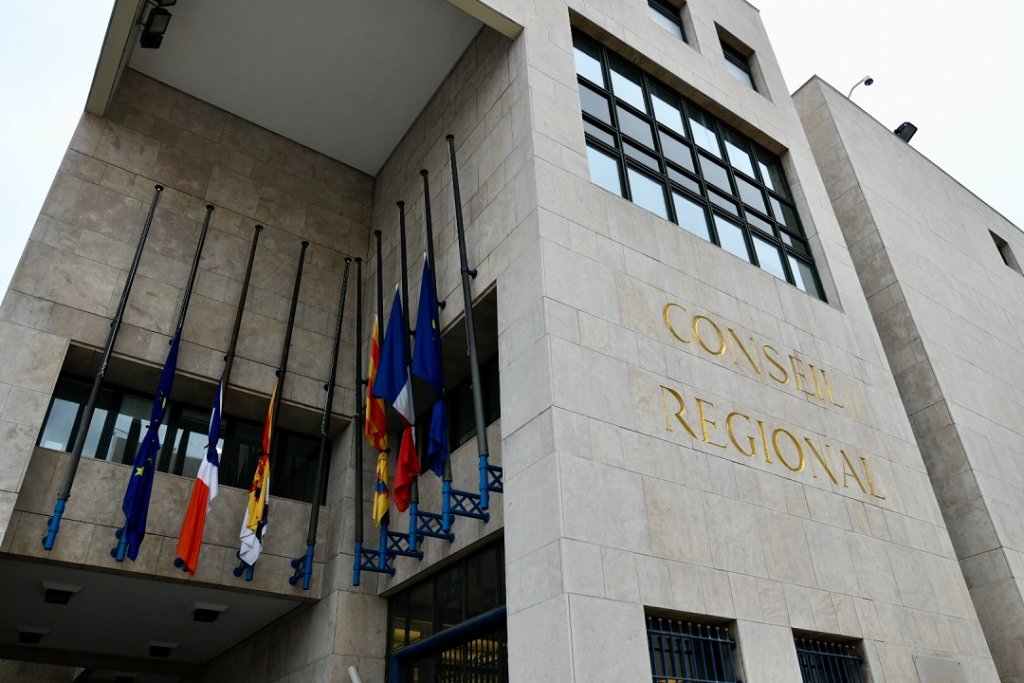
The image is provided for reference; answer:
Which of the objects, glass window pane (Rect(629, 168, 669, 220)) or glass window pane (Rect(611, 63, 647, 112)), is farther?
glass window pane (Rect(611, 63, 647, 112))

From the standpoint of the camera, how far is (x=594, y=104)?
13.3 m

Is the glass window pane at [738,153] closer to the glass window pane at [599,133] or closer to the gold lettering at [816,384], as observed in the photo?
the glass window pane at [599,133]

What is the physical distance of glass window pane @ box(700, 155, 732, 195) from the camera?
1468cm

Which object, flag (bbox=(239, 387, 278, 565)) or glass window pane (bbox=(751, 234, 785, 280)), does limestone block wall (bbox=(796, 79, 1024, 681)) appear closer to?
glass window pane (bbox=(751, 234, 785, 280))

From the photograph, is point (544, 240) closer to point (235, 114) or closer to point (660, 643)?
point (660, 643)

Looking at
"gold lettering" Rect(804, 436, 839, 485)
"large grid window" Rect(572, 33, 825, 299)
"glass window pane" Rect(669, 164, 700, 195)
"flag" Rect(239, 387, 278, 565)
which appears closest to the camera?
"gold lettering" Rect(804, 436, 839, 485)

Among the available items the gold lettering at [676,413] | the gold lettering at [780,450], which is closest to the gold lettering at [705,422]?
the gold lettering at [676,413]

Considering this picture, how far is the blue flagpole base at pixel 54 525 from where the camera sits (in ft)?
34.0

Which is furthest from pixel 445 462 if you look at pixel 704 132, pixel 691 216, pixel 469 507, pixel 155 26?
pixel 704 132

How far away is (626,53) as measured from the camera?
1465 cm

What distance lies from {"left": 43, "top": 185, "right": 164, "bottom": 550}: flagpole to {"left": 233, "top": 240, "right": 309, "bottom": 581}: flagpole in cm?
257

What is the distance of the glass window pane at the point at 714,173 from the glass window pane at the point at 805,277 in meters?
1.89

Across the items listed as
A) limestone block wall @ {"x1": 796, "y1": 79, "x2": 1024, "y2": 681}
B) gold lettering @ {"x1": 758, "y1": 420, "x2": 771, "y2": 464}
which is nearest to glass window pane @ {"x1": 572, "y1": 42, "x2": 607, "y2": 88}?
gold lettering @ {"x1": 758, "y1": 420, "x2": 771, "y2": 464}

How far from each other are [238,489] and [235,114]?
27.1 feet
